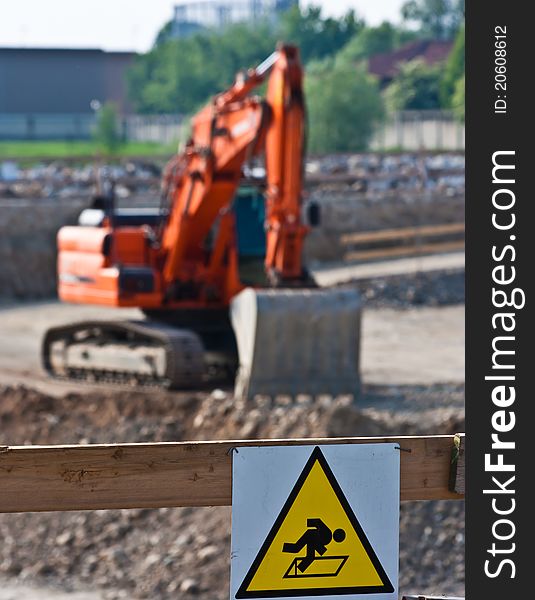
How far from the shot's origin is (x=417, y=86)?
113 m

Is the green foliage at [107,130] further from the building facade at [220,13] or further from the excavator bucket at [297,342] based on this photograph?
the excavator bucket at [297,342]

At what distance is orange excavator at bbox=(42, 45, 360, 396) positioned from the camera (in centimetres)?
1616

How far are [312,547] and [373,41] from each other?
13775cm

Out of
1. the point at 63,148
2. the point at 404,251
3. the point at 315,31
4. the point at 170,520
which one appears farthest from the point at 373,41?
the point at 170,520

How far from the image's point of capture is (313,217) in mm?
17516

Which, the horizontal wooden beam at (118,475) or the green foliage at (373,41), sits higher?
the green foliage at (373,41)

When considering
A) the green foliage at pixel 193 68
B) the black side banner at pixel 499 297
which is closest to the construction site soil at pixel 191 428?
the black side banner at pixel 499 297

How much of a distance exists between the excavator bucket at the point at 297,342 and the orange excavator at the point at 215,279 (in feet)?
0.03

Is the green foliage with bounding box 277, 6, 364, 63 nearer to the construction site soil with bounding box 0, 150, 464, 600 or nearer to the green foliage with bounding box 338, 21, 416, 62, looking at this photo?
the green foliage with bounding box 338, 21, 416, 62

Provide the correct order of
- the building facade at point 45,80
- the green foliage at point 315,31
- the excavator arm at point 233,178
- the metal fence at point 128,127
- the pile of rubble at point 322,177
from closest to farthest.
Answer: the excavator arm at point 233,178, the pile of rubble at point 322,177, the metal fence at point 128,127, the building facade at point 45,80, the green foliage at point 315,31

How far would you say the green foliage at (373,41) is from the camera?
132125 mm

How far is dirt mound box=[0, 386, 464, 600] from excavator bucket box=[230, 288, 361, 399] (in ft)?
1.21

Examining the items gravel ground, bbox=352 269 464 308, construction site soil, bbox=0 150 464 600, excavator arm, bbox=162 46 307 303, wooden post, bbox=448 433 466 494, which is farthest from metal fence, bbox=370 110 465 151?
wooden post, bbox=448 433 466 494

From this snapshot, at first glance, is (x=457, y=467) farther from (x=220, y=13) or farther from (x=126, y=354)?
(x=220, y=13)
